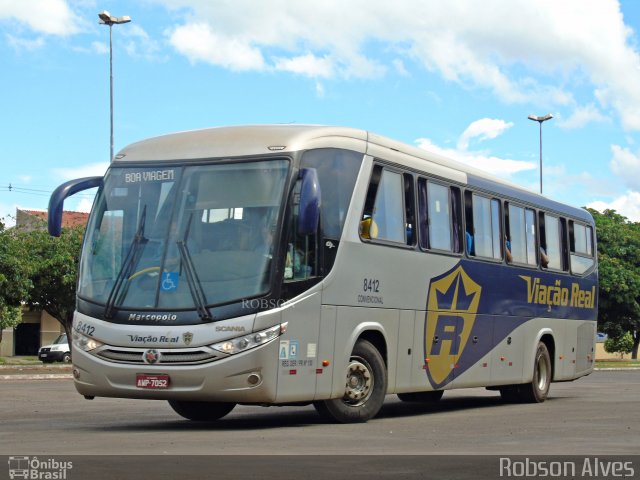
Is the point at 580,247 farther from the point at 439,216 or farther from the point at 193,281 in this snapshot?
the point at 193,281

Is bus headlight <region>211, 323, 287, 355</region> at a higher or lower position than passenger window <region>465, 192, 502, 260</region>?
lower

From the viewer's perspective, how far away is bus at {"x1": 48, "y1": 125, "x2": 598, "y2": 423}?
13.6 metres

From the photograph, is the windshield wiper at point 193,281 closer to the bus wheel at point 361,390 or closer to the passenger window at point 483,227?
the bus wheel at point 361,390

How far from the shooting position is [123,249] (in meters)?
14.3

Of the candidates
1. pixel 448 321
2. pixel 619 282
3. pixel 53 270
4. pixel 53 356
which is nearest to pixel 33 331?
pixel 53 356

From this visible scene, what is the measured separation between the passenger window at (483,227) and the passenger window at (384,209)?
2.54 meters

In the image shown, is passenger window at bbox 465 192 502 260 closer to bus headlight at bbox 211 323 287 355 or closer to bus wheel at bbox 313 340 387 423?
bus wheel at bbox 313 340 387 423

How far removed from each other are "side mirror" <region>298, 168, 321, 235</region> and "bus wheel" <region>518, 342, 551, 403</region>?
8.92 metres

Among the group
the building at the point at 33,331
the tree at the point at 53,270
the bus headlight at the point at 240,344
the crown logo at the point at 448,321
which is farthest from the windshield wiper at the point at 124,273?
the building at the point at 33,331

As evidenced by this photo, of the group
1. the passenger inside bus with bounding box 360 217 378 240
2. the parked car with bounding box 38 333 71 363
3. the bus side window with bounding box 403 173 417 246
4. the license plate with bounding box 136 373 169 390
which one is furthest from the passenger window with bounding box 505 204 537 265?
the parked car with bounding box 38 333 71 363

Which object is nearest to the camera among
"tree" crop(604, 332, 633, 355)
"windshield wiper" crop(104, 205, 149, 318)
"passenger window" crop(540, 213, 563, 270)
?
"windshield wiper" crop(104, 205, 149, 318)

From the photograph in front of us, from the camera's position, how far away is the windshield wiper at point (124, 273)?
14094mm

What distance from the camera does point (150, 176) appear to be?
48.0ft

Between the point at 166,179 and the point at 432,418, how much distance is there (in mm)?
5112
